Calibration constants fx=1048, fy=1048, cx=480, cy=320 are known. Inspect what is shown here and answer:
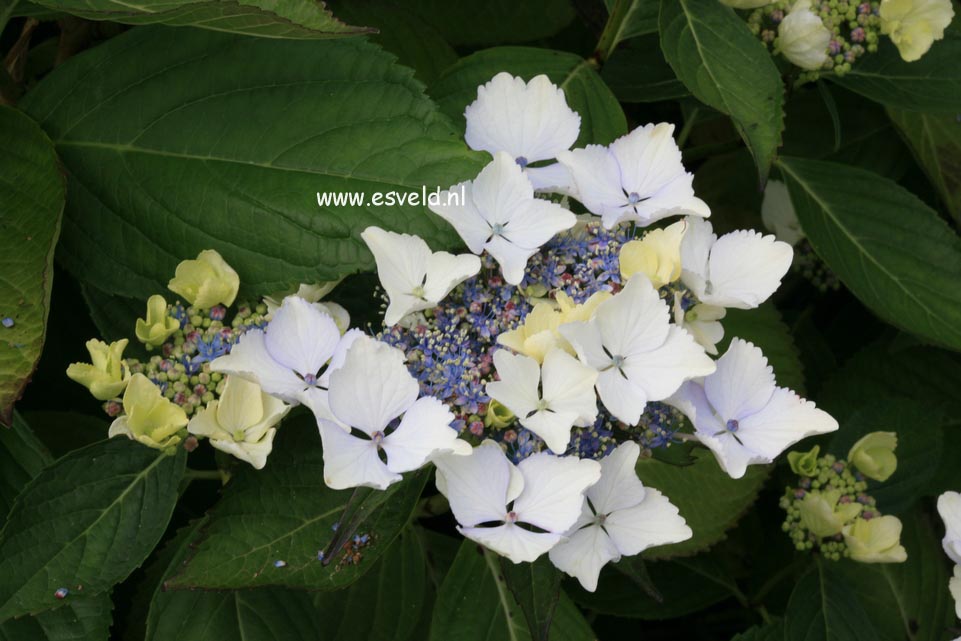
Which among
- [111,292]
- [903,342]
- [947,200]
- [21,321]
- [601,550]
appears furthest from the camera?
[903,342]

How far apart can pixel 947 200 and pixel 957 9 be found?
0.29 meters

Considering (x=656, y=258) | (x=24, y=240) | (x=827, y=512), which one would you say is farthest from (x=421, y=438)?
(x=827, y=512)

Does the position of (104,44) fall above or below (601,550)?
above

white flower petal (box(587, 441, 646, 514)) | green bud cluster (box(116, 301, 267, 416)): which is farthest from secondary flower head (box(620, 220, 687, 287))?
green bud cluster (box(116, 301, 267, 416))

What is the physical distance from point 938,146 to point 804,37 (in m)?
0.48

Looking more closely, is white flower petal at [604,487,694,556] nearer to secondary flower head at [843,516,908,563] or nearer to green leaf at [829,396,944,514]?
secondary flower head at [843,516,908,563]

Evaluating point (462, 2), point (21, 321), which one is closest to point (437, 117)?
point (21, 321)

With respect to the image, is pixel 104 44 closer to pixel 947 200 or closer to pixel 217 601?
pixel 217 601

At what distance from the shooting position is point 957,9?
1559mm

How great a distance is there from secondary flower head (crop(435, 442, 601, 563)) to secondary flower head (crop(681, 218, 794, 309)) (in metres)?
0.20

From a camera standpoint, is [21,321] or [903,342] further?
[903,342]

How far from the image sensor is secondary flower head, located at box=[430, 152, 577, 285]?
852 millimetres

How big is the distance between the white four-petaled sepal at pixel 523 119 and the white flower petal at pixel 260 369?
1.00 feet

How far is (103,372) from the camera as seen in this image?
2.94 ft
